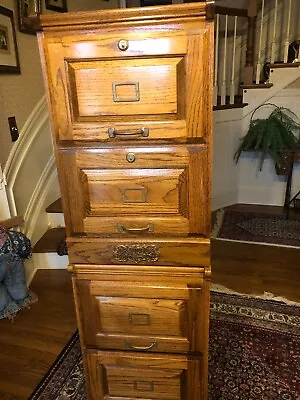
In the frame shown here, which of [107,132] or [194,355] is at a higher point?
[107,132]

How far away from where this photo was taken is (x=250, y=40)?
3.24 meters

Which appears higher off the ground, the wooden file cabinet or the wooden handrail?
the wooden handrail

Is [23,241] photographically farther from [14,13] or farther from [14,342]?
[14,13]

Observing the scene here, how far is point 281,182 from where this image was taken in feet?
11.5

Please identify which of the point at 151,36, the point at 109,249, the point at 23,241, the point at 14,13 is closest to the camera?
the point at 151,36

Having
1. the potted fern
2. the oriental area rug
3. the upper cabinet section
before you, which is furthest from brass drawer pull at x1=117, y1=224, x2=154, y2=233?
the potted fern

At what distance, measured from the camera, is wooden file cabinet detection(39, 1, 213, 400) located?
89 cm

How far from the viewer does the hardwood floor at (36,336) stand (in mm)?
1599

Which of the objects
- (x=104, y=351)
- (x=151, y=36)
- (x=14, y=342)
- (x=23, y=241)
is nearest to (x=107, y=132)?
(x=151, y=36)

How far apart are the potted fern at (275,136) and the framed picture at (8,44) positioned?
205 cm

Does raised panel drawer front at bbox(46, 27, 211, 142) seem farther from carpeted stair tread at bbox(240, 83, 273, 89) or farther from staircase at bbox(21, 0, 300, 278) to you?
carpeted stair tread at bbox(240, 83, 273, 89)

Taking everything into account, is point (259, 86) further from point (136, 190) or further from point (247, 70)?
point (136, 190)

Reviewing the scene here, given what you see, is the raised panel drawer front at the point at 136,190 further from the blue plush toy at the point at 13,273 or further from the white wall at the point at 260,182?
the white wall at the point at 260,182

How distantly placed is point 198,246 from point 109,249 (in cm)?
28
